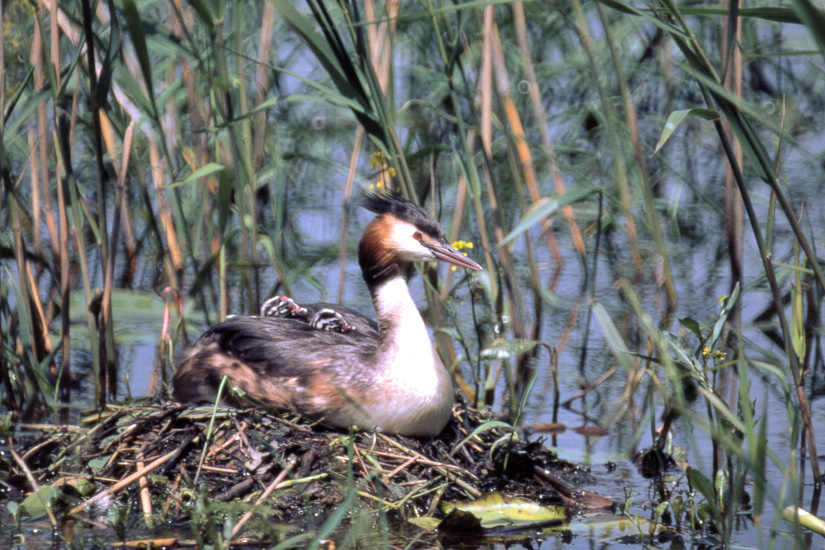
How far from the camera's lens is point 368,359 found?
4.20 metres

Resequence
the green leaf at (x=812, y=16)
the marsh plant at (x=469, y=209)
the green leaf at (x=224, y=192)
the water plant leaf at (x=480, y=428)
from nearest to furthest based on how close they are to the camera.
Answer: the green leaf at (x=812, y=16)
the marsh plant at (x=469, y=209)
the water plant leaf at (x=480, y=428)
the green leaf at (x=224, y=192)

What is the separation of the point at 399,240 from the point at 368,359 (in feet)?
1.52

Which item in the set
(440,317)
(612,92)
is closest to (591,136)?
(612,92)

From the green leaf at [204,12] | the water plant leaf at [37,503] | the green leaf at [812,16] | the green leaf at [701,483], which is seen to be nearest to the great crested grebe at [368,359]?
the water plant leaf at [37,503]

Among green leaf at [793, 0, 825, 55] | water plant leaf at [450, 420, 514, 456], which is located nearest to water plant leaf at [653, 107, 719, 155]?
green leaf at [793, 0, 825, 55]

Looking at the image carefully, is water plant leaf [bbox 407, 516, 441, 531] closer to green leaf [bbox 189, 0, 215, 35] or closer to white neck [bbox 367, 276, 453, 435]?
white neck [bbox 367, 276, 453, 435]

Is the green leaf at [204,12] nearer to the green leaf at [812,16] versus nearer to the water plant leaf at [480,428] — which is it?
the water plant leaf at [480,428]

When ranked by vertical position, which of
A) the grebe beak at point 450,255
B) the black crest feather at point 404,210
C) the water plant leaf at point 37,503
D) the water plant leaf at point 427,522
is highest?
the black crest feather at point 404,210

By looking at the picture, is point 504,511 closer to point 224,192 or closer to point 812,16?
point 224,192

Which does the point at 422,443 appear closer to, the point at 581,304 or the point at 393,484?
the point at 393,484

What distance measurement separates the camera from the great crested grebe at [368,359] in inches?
159

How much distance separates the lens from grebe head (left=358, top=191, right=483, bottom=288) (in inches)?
166

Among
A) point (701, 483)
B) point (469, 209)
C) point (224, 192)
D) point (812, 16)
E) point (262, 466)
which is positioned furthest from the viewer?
point (469, 209)

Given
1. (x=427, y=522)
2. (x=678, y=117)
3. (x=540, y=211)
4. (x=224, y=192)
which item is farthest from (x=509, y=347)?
(x=678, y=117)
